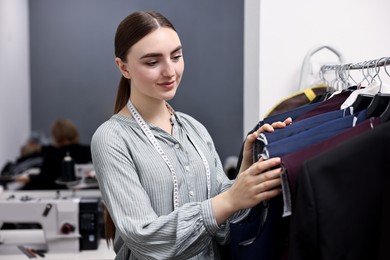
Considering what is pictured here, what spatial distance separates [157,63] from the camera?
117 cm

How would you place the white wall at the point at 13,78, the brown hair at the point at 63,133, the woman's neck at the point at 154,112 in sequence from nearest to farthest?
the woman's neck at the point at 154,112 < the brown hair at the point at 63,133 < the white wall at the point at 13,78

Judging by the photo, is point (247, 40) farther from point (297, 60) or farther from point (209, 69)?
point (209, 69)

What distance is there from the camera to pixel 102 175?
1.16m

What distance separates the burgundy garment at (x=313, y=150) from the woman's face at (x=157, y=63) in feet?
1.31

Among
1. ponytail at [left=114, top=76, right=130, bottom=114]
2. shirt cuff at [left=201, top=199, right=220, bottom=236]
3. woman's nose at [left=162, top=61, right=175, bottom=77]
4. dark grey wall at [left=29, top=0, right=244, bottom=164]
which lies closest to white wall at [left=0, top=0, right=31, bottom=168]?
dark grey wall at [left=29, top=0, right=244, bottom=164]

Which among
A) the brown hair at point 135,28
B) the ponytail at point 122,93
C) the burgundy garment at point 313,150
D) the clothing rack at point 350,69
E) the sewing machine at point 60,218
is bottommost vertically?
the sewing machine at point 60,218

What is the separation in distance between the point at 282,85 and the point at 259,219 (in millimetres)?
961

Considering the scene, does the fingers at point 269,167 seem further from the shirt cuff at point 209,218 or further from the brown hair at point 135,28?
the brown hair at point 135,28

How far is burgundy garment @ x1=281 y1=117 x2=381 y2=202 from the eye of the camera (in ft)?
2.86

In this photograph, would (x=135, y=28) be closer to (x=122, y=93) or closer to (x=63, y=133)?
(x=122, y=93)

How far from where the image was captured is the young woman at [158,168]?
1.07m

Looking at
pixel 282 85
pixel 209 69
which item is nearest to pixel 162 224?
pixel 282 85

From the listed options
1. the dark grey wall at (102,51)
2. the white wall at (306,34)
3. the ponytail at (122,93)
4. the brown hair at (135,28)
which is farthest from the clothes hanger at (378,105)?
the dark grey wall at (102,51)

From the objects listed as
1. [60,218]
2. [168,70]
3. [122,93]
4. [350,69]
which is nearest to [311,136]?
[168,70]
